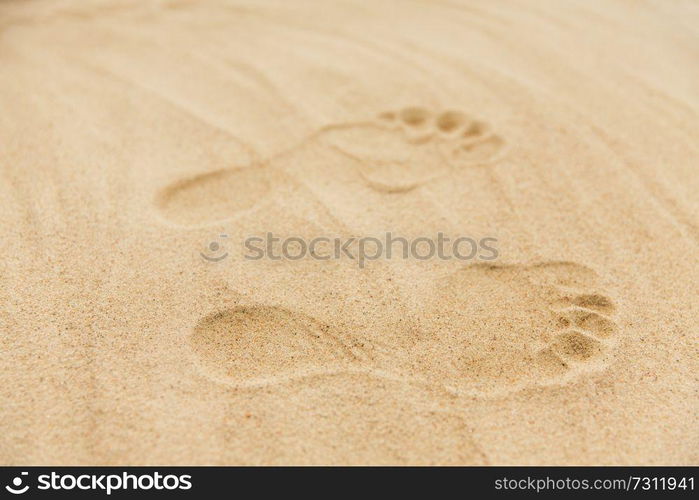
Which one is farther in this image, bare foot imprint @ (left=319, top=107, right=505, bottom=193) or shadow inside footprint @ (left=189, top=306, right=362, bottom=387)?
bare foot imprint @ (left=319, top=107, right=505, bottom=193)

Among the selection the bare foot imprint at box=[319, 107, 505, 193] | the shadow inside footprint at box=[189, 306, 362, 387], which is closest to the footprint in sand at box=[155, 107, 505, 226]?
the bare foot imprint at box=[319, 107, 505, 193]

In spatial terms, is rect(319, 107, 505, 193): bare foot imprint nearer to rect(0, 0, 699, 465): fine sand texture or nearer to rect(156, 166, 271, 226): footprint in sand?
rect(0, 0, 699, 465): fine sand texture

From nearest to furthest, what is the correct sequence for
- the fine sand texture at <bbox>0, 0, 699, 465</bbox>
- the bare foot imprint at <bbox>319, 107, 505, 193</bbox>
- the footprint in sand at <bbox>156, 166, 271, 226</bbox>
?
the fine sand texture at <bbox>0, 0, 699, 465</bbox>
the footprint in sand at <bbox>156, 166, 271, 226</bbox>
the bare foot imprint at <bbox>319, 107, 505, 193</bbox>

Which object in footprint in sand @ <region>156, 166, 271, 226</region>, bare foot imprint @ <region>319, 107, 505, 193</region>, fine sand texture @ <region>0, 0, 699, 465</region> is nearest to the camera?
fine sand texture @ <region>0, 0, 699, 465</region>

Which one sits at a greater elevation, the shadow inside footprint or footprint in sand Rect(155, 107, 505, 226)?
footprint in sand Rect(155, 107, 505, 226)
